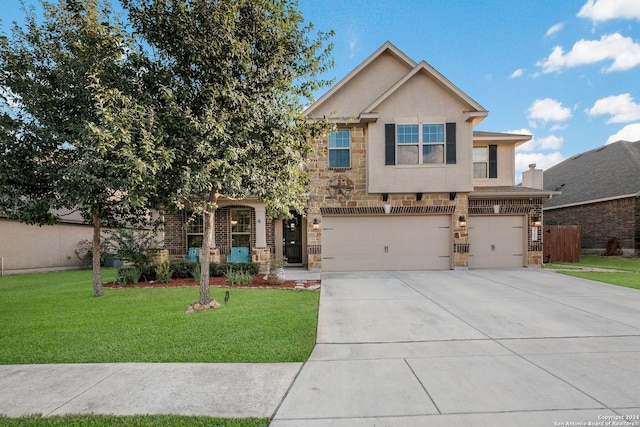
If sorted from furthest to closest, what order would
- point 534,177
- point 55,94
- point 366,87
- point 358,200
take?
point 534,177 → point 366,87 → point 358,200 → point 55,94

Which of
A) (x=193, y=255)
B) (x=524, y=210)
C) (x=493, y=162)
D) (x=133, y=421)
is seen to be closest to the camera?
(x=133, y=421)

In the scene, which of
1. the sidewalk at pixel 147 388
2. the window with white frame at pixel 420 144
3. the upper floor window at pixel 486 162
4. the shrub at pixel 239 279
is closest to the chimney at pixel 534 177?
the upper floor window at pixel 486 162

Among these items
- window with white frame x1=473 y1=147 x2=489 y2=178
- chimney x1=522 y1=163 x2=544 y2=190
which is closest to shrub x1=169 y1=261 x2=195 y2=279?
window with white frame x1=473 y1=147 x2=489 y2=178

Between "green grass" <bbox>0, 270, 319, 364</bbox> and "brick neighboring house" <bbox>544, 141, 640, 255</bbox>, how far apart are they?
18.4 m

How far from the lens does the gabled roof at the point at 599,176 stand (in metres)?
16.3

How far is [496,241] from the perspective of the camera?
1130 centimetres

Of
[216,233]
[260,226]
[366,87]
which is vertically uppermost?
[366,87]

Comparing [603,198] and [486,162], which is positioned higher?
→ [486,162]

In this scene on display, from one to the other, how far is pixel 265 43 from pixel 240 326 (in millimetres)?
5258

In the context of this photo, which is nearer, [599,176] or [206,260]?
[206,260]

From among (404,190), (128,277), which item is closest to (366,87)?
(404,190)

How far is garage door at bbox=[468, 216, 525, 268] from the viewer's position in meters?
11.3

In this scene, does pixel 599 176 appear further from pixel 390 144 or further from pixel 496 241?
pixel 390 144

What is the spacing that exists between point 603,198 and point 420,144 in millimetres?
13765
